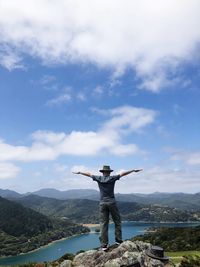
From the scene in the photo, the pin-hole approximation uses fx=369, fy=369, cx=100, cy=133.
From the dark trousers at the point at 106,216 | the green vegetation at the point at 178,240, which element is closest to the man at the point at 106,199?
the dark trousers at the point at 106,216

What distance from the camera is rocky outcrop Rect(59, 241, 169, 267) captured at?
13.4 meters

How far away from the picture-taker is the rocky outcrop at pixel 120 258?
13.4m

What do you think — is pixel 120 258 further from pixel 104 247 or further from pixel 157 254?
pixel 157 254

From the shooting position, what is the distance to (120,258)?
44.8 feet

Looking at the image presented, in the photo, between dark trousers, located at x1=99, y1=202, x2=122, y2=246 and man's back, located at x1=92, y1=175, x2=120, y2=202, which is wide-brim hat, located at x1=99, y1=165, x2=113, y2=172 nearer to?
man's back, located at x1=92, y1=175, x2=120, y2=202

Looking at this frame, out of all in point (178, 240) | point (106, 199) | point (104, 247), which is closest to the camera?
point (104, 247)

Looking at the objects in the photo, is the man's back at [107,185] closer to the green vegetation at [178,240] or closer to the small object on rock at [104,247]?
the small object on rock at [104,247]

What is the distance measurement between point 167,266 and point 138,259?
1080mm

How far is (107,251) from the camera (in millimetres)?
14688

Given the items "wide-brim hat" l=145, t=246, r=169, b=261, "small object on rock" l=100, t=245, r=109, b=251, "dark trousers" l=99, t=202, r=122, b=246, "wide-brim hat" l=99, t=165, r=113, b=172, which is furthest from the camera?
"wide-brim hat" l=99, t=165, r=113, b=172

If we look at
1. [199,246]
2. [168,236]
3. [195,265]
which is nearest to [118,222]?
[195,265]

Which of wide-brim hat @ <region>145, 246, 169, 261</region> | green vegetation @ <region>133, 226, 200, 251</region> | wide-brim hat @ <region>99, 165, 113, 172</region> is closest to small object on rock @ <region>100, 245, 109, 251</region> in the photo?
wide-brim hat @ <region>145, 246, 169, 261</region>

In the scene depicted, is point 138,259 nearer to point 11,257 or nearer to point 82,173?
point 82,173

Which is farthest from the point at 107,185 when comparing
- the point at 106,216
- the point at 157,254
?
A: the point at 157,254
